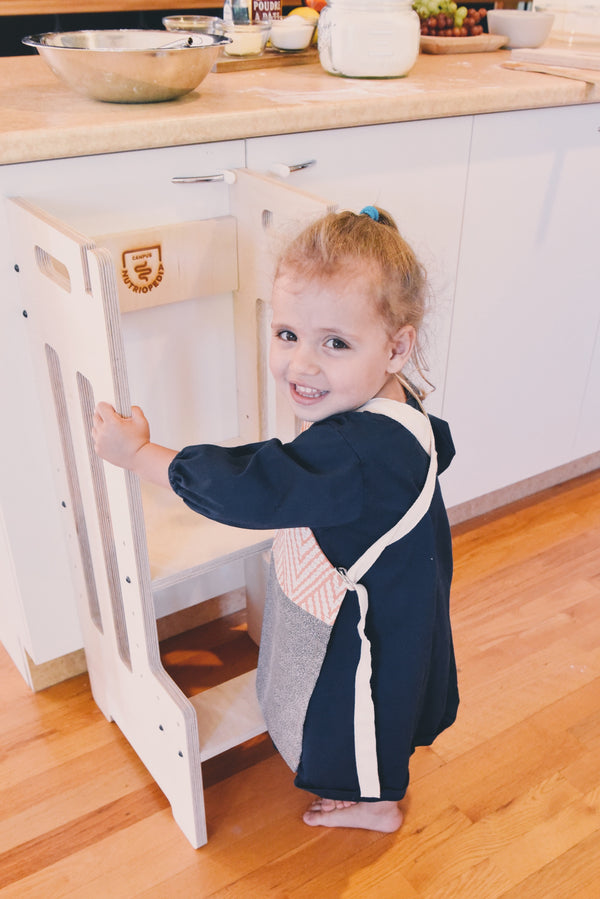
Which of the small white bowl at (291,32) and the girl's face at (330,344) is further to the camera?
the small white bowl at (291,32)

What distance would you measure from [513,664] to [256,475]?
83cm

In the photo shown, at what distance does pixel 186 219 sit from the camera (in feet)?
3.62

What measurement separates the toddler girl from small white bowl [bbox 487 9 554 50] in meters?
1.08

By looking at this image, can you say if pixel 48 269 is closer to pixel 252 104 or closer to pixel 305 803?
pixel 252 104

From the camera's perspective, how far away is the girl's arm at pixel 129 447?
0.87m

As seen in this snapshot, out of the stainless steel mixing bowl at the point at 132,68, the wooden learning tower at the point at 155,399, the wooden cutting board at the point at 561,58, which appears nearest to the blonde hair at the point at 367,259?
the wooden learning tower at the point at 155,399

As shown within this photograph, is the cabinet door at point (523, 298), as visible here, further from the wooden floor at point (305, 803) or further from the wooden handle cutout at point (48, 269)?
the wooden handle cutout at point (48, 269)

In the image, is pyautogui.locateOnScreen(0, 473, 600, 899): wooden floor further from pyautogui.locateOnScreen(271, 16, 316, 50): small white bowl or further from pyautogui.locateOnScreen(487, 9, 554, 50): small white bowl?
pyautogui.locateOnScreen(487, 9, 554, 50): small white bowl

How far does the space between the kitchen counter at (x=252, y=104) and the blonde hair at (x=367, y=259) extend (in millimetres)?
293

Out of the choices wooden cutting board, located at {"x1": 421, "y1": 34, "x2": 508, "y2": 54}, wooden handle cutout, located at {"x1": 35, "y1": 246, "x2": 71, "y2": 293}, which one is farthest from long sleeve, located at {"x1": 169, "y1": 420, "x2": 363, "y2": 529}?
wooden cutting board, located at {"x1": 421, "y1": 34, "x2": 508, "y2": 54}

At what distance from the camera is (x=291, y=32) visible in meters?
1.43

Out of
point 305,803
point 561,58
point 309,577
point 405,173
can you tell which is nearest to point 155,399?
point 309,577

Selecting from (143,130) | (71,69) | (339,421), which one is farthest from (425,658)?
(71,69)

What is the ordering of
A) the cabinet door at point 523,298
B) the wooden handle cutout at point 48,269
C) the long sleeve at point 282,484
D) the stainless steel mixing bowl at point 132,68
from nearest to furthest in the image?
the long sleeve at point 282,484, the wooden handle cutout at point 48,269, the stainless steel mixing bowl at point 132,68, the cabinet door at point 523,298
